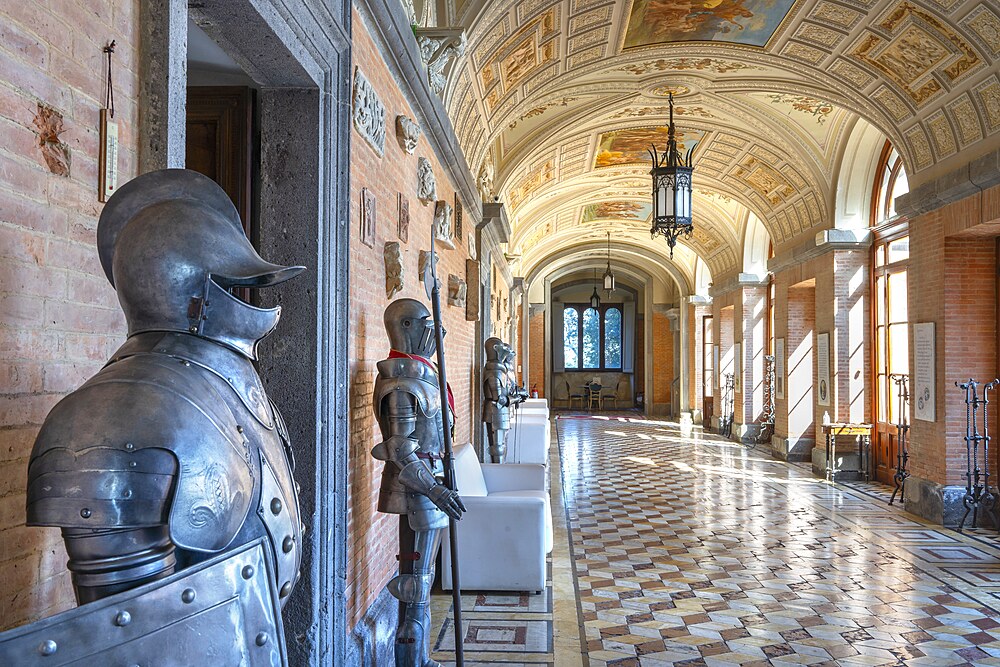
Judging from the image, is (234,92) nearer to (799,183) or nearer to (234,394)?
(234,394)

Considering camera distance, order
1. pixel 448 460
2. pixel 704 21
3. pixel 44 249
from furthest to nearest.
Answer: pixel 704 21 → pixel 448 460 → pixel 44 249

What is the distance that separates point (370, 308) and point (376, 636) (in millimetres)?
1826

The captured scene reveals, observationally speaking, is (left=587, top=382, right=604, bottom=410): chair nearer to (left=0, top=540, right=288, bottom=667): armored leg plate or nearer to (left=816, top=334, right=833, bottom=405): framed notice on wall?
(left=816, top=334, right=833, bottom=405): framed notice on wall

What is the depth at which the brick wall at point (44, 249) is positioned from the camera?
151cm

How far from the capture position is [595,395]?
32469mm

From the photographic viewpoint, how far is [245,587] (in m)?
1.41

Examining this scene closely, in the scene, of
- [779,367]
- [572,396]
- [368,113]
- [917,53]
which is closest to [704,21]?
[917,53]

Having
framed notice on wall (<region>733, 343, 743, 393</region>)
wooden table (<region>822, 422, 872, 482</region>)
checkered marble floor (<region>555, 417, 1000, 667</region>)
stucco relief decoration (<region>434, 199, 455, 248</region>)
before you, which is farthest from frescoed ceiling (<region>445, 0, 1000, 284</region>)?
checkered marble floor (<region>555, 417, 1000, 667</region>)

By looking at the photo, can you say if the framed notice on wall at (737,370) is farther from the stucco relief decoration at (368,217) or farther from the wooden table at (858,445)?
the stucco relief decoration at (368,217)

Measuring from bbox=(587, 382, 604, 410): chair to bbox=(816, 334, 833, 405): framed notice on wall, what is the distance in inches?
700

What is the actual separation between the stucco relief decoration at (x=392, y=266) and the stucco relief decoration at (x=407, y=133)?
30.1 inches

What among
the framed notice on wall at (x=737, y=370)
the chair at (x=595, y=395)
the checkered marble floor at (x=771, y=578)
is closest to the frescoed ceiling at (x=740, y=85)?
the framed notice on wall at (x=737, y=370)

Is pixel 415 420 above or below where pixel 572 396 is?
above

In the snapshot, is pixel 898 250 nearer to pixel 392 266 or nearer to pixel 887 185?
pixel 887 185
